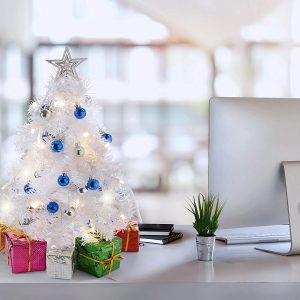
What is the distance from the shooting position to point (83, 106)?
66.9 inches

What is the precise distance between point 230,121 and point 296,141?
0.21 metres

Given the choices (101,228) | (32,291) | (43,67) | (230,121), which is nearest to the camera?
(32,291)

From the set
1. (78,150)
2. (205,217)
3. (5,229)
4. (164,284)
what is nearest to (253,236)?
(205,217)

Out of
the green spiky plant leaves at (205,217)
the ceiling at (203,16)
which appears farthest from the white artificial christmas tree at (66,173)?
the ceiling at (203,16)

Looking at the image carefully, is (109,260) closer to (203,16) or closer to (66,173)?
(66,173)

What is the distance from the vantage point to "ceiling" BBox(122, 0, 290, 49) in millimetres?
3904

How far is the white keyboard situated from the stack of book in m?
0.16

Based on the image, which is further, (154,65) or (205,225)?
(154,65)

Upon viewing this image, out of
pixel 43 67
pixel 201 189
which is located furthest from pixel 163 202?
pixel 43 67

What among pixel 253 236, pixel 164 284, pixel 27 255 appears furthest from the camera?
pixel 253 236

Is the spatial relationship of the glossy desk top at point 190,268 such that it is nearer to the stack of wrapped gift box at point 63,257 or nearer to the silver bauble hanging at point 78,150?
the stack of wrapped gift box at point 63,257

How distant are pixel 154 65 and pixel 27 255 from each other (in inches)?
100

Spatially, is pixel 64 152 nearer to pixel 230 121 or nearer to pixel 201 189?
pixel 230 121

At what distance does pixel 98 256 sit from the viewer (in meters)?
1.51
